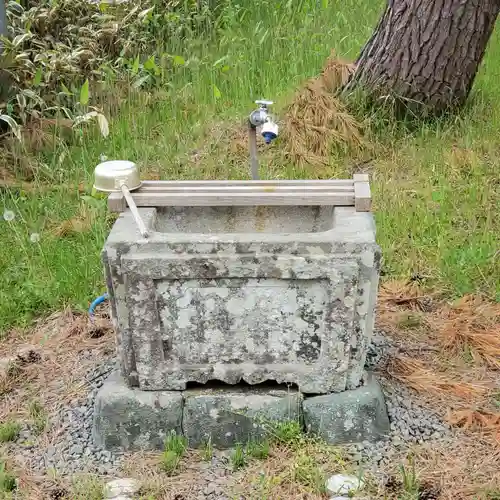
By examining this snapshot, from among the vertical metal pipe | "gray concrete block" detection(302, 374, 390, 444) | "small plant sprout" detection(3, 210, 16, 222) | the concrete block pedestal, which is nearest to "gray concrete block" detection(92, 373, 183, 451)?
the concrete block pedestal

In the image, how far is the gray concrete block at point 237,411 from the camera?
109 inches

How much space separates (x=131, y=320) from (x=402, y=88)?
2.86 meters

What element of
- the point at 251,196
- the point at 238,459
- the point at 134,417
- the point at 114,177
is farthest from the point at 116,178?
the point at 238,459

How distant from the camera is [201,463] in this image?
2746 millimetres

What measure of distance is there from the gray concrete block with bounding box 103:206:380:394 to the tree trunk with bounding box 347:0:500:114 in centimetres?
225

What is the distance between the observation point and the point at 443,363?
128 inches

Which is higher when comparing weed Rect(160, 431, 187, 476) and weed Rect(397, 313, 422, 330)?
weed Rect(160, 431, 187, 476)

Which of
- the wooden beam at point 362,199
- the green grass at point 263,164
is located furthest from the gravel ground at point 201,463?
the green grass at point 263,164

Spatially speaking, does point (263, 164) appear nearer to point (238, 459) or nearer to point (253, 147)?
point (253, 147)

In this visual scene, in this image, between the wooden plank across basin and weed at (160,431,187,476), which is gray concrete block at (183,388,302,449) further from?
the wooden plank across basin

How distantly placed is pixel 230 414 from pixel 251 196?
810 millimetres

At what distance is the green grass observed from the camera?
12.8 ft

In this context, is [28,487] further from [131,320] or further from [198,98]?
[198,98]

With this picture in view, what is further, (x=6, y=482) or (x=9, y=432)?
(x=9, y=432)
